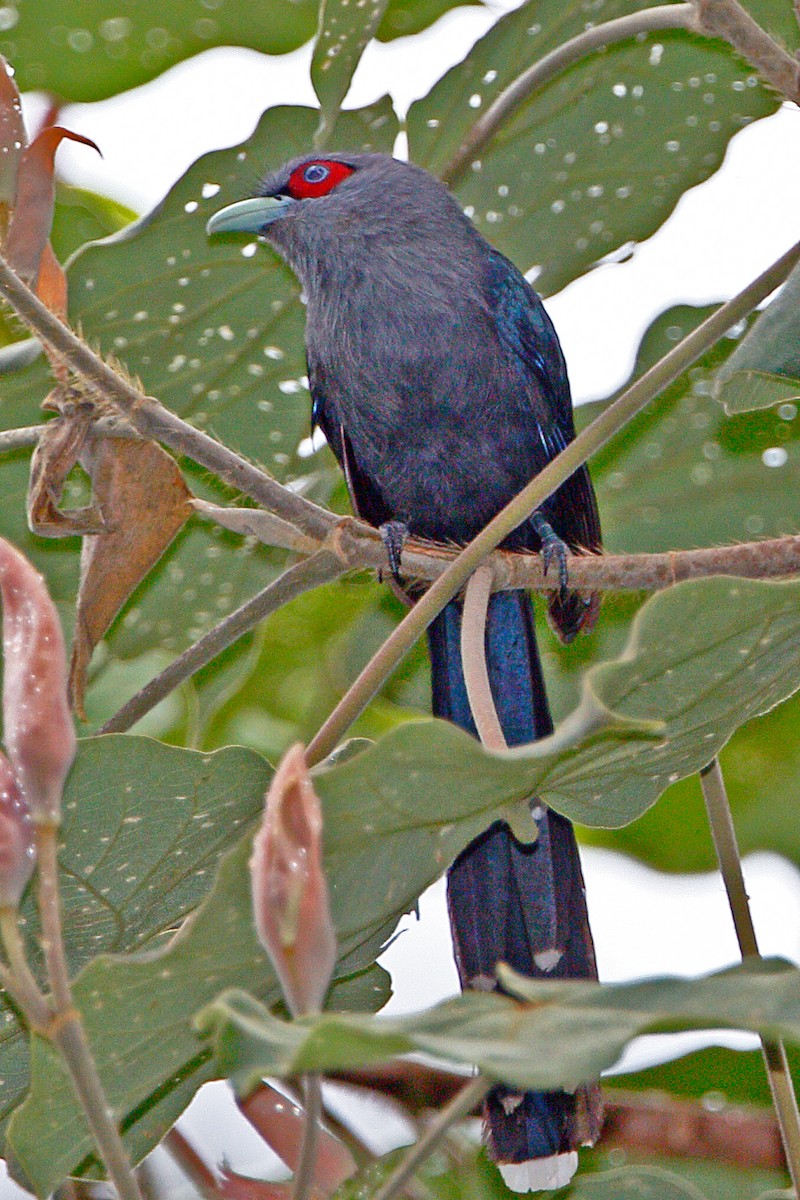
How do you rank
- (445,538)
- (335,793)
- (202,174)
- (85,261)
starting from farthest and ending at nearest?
(445,538) → (202,174) → (85,261) → (335,793)

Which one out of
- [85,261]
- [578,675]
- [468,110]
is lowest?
[578,675]

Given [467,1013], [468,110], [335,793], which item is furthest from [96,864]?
[468,110]

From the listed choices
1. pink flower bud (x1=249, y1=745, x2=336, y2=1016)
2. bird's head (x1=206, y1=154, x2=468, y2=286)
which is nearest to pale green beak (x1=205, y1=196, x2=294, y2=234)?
bird's head (x1=206, y1=154, x2=468, y2=286)

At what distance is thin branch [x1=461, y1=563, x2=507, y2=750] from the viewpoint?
1.32 metres

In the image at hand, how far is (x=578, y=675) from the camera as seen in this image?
8.66 feet

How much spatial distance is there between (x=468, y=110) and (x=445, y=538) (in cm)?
82

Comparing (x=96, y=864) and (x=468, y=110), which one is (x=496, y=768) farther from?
(x=468, y=110)

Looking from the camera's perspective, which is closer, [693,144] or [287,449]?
[693,144]

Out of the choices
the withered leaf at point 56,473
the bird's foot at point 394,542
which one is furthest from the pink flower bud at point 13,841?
the bird's foot at point 394,542

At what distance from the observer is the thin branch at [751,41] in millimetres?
1636

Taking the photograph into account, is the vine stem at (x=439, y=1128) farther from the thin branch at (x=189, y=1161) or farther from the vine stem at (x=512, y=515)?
the thin branch at (x=189, y=1161)

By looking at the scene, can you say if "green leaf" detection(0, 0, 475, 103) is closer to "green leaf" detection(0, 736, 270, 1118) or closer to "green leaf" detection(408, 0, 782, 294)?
"green leaf" detection(408, 0, 782, 294)

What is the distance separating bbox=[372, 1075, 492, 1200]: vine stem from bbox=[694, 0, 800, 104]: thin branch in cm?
120

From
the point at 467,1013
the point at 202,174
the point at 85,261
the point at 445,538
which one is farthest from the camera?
the point at 445,538
